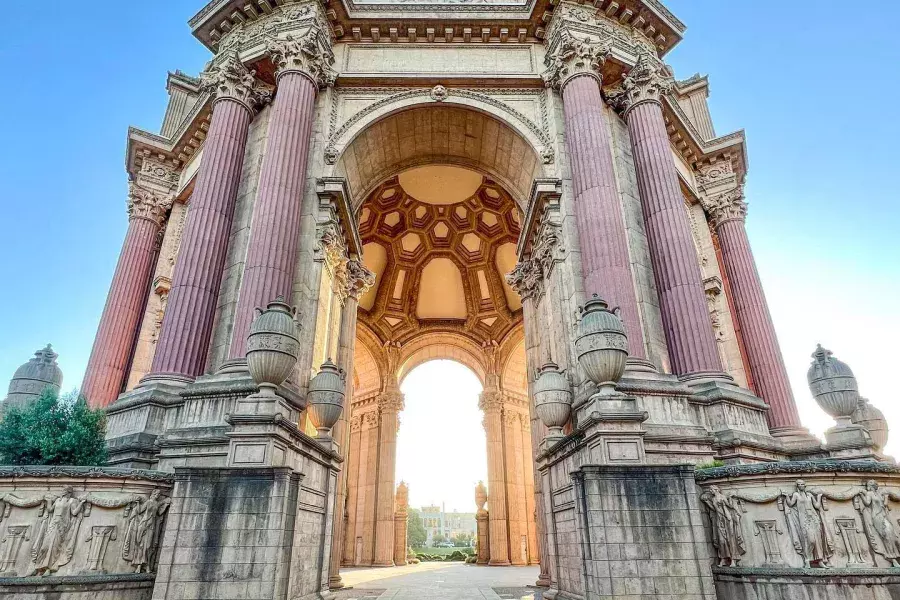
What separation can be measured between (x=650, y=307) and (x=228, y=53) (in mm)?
14632

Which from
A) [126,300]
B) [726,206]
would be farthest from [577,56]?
[126,300]

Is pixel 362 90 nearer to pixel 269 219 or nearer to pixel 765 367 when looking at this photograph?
pixel 269 219

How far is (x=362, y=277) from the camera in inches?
720

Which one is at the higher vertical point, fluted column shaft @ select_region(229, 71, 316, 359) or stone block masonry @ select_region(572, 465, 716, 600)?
fluted column shaft @ select_region(229, 71, 316, 359)

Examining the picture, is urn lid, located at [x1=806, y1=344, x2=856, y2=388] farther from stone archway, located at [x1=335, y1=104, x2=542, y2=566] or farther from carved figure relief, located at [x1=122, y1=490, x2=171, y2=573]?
stone archway, located at [x1=335, y1=104, x2=542, y2=566]

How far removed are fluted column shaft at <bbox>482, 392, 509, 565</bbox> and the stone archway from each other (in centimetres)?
6

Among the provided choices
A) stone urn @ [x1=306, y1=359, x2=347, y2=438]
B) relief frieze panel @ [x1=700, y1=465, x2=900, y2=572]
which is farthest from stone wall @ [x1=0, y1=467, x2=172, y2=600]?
relief frieze panel @ [x1=700, y1=465, x2=900, y2=572]

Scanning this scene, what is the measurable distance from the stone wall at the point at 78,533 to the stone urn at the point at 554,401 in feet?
25.7

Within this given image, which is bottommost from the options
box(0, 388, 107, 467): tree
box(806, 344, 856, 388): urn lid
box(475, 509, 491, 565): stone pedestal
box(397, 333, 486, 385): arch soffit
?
Result: box(475, 509, 491, 565): stone pedestal

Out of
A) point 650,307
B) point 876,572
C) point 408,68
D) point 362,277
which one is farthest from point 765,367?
point 408,68

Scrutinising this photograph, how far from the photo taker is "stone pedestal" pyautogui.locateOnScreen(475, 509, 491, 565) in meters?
29.3

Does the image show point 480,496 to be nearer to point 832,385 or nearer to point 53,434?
point 832,385

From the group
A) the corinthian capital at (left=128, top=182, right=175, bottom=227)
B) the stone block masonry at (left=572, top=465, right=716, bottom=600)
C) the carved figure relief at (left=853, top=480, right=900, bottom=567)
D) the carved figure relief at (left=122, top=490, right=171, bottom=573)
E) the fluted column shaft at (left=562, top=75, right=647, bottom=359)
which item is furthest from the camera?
the corinthian capital at (left=128, top=182, right=175, bottom=227)

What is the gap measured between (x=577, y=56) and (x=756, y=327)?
37.2 ft
